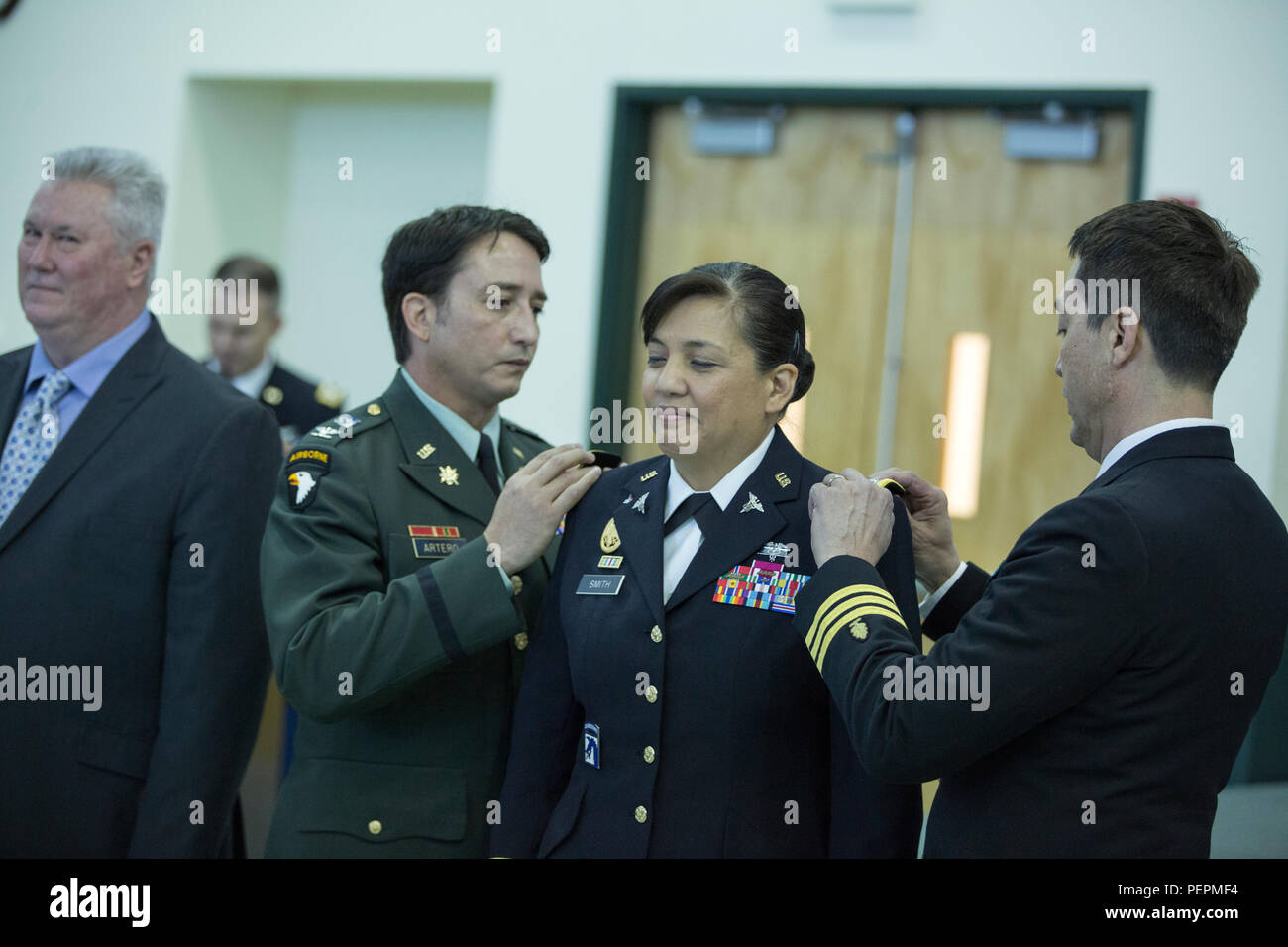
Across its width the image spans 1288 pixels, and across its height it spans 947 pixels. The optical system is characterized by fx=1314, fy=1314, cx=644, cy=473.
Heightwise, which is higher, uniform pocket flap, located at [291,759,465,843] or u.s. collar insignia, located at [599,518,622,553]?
u.s. collar insignia, located at [599,518,622,553]

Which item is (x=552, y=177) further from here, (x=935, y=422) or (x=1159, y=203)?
(x=1159, y=203)

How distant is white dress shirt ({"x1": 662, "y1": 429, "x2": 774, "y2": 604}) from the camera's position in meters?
1.92

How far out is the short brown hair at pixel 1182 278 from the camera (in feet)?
5.27

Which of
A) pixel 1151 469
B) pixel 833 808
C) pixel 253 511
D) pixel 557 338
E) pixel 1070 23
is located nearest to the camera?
pixel 1151 469

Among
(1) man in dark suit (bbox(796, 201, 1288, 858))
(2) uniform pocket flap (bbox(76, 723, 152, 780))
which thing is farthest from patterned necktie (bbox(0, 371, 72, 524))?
(1) man in dark suit (bbox(796, 201, 1288, 858))

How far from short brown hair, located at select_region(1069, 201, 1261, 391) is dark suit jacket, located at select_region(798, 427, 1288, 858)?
0.32 ft

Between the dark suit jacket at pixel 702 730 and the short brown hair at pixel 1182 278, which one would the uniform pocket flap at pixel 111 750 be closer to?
the dark suit jacket at pixel 702 730

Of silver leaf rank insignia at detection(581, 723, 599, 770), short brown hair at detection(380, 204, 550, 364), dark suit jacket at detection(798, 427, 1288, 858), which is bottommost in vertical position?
silver leaf rank insignia at detection(581, 723, 599, 770)

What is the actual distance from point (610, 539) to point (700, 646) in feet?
0.75

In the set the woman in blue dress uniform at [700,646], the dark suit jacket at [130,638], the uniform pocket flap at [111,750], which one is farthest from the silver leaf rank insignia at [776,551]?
the uniform pocket flap at [111,750]

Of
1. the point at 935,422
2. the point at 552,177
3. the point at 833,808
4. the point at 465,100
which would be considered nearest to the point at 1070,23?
the point at 935,422

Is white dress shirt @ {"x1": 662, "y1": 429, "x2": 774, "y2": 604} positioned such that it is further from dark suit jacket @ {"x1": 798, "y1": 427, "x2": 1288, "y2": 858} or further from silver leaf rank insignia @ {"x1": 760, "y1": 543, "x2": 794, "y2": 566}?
dark suit jacket @ {"x1": 798, "y1": 427, "x2": 1288, "y2": 858}
